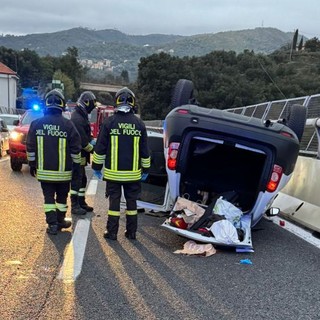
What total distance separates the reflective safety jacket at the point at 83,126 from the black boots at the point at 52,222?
68.5 inches

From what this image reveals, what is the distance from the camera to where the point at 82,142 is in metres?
7.92

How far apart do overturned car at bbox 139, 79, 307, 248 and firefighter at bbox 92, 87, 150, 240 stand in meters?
0.41

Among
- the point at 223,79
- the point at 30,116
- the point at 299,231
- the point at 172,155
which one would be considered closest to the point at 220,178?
the point at 172,155

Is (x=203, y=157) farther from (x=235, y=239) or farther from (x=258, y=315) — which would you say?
(x=258, y=315)

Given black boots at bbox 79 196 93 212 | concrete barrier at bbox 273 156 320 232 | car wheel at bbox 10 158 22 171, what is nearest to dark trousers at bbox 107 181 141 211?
black boots at bbox 79 196 93 212

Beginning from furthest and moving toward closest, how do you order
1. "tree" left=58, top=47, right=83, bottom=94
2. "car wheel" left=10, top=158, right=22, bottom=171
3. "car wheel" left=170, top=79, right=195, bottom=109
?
"tree" left=58, top=47, right=83, bottom=94
"car wheel" left=10, top=158, right=22, bottom=171
"car wheel" left=170, top=79, right=195, bottom=109

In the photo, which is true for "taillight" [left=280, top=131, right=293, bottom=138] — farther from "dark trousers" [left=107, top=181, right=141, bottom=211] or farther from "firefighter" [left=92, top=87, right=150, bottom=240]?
"dark trousers" [left=107, top=181, right=141, bottom=211]

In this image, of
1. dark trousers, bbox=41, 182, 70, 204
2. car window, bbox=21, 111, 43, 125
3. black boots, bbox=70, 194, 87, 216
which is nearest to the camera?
dark trousers, bbox=41, 182, 70, 204

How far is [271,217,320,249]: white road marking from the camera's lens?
261 inches

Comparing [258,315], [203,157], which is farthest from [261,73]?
[258,315]

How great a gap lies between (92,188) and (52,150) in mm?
4482

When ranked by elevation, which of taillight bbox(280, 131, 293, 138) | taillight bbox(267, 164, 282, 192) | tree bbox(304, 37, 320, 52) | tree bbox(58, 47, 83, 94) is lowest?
tree bbox(58, 47, 83, 94)

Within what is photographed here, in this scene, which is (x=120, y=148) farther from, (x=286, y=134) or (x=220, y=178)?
(x=286, y=134)

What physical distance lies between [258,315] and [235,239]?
189 cm
